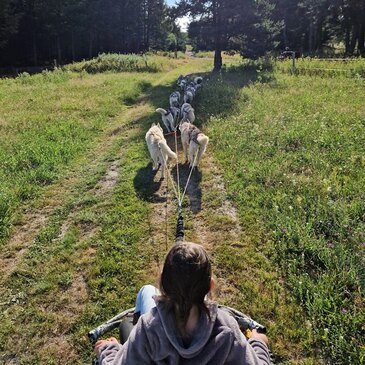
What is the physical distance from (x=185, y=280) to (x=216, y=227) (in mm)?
4351

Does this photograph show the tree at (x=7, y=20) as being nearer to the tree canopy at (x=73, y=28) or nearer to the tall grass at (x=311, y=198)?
the tree canopy at (x=73, y=28)

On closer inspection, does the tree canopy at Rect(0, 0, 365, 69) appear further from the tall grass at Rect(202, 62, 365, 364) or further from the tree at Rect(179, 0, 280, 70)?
the tall grass at Rect(202, 62, 365, 364)

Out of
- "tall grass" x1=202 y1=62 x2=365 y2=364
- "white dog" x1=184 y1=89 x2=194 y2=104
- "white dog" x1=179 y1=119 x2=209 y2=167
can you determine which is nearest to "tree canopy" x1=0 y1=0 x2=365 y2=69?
"white dog" x1=184 y1=89 x2=194 y2=104

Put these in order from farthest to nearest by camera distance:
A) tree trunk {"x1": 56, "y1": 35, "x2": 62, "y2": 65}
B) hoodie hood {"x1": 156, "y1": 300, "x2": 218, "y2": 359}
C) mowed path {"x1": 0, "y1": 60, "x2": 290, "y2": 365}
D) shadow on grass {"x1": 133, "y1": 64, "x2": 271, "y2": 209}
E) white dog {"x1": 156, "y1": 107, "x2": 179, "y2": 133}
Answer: tree trunk {"x1": 56, "y1": 35, "x2": 62, "y2": 65} < white dog {"x1": 156, "y1": 107, "x2": 179, "y2": 133} < shadow on grass {"x1": 133, "y1": 64, "x2": 271, "y2": 209} < mowed path {"x1": 0, "y1": 60, "x2": 290, "y2": 365} < hoodie hood {"x1": 156, "y1": 300, "x2": 218, "y2": 359}

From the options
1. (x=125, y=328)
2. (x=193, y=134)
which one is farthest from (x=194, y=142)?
(x=125, y=328)

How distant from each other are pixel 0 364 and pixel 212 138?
8080 millimetres

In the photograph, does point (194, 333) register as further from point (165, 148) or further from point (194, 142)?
point (194, 142)

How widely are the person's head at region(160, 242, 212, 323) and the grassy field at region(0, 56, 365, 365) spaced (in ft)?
7.60

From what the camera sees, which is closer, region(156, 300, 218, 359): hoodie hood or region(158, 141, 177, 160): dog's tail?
region(156, 300, 218, 359): hoodie hood

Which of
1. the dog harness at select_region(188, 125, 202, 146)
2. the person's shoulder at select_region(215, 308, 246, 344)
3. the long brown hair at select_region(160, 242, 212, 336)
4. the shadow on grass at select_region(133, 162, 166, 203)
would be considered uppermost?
the long brown hair at select_region(160, 242, 212, 336)

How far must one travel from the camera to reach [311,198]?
21.0 ft

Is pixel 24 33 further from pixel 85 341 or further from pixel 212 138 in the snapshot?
pixel 85 341

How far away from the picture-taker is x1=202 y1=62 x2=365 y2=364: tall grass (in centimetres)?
412

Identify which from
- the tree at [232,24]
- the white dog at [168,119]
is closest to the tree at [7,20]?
the tree at [232,24]
